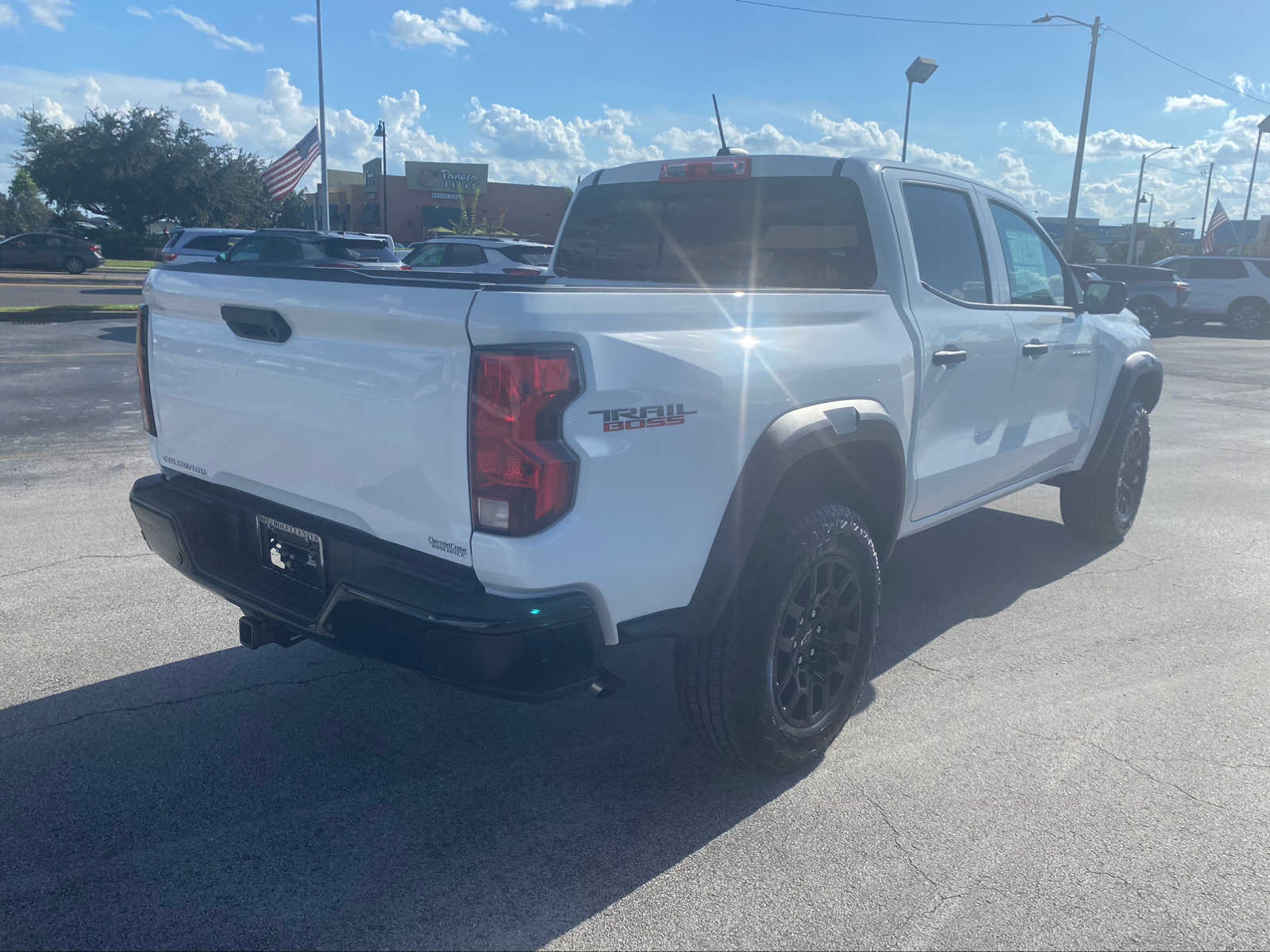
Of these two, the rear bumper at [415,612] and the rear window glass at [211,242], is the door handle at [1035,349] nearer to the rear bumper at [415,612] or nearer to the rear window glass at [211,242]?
the rear bumper at [415,612]

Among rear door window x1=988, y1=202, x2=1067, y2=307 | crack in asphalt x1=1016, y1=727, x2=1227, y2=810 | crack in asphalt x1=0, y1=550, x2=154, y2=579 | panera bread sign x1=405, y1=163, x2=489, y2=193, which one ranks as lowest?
crack in asphalt x1=1016, y1=727, x2=1227, y2=810

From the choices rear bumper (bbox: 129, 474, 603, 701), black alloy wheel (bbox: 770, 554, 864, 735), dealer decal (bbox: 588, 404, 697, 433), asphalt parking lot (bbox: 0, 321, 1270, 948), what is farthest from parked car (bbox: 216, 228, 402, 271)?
dealer decal (bbox: 588, 404, 697, 433)

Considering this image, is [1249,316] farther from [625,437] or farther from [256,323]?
[256,323]

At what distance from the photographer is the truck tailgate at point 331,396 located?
2.53 metres

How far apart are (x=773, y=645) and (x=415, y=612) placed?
1.15 metres

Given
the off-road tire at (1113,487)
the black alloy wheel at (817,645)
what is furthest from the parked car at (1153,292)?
the black alloy wheel at (817,645)

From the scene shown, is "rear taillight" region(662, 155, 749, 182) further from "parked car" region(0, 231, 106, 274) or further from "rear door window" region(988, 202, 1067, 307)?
"parked car" region(0, 231, 106, 274)

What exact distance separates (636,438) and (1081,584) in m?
3.78

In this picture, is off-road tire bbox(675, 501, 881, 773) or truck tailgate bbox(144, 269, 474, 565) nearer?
truck tailgate bbox(144, 269, 474, 565)

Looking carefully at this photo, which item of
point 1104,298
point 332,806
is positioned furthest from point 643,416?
point 1104,298

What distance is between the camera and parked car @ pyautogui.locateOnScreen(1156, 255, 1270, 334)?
24.8m

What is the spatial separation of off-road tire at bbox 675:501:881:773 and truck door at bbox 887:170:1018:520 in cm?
75

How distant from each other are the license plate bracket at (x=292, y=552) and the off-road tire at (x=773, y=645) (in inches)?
43.7

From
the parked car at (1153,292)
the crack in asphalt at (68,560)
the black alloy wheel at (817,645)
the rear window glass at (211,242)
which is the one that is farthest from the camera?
the parked car at (1153,292)
